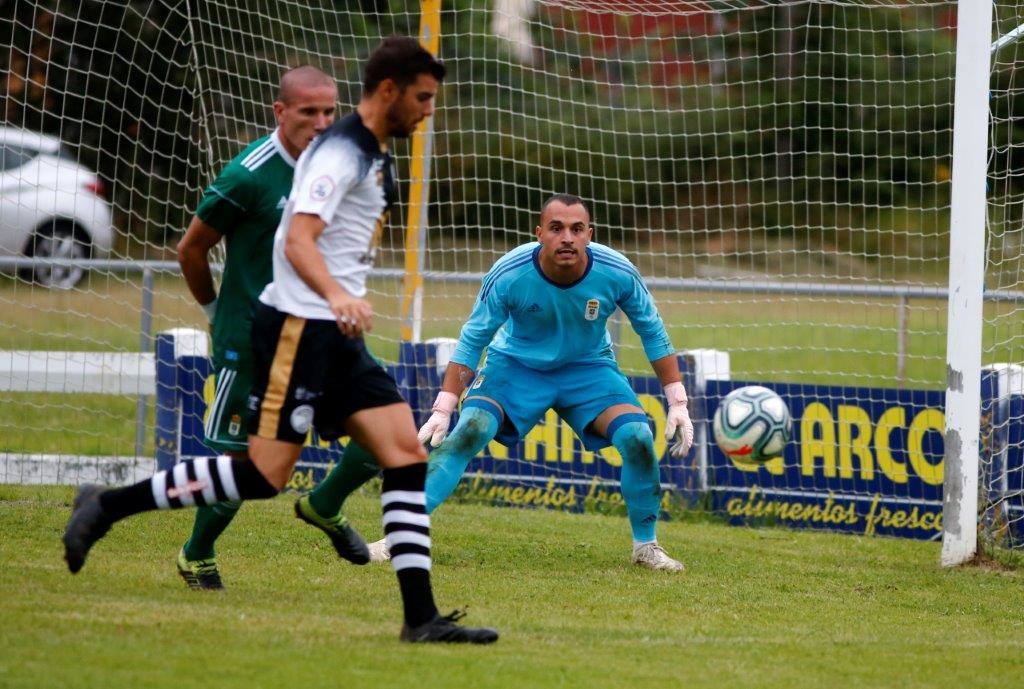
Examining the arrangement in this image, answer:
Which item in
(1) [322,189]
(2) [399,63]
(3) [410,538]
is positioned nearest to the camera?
(1) [322,189]

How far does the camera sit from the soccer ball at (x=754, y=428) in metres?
7.70

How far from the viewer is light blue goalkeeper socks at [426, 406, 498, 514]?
7078mm

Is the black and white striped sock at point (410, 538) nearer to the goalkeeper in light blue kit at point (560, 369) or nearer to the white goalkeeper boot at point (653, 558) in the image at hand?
the goalkeeper in light blue kit at point (560, 369)

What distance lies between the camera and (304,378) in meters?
4.86

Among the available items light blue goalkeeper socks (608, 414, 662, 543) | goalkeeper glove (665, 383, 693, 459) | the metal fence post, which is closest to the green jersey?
light blue goalkeeper socks (608, 414, 662, 543)

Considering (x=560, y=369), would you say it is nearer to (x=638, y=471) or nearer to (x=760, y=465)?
(x=638, y=471)

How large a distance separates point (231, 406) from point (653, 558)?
106 inches

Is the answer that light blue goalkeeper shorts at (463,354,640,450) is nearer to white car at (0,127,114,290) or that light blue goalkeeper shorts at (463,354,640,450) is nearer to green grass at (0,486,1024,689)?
green grass at (0,486,1024,689)

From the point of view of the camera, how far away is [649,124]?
15.1 meters

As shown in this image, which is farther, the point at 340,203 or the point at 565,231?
the point at 565,231

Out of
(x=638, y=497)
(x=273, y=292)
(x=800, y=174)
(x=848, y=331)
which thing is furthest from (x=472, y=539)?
(x=848, y=331)

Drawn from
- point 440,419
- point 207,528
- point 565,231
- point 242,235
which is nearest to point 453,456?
point 440,419

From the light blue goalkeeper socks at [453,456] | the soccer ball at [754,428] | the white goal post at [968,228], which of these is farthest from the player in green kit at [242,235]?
the white goal post at [968,228]

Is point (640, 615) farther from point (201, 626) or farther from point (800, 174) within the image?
point (800, 174)
